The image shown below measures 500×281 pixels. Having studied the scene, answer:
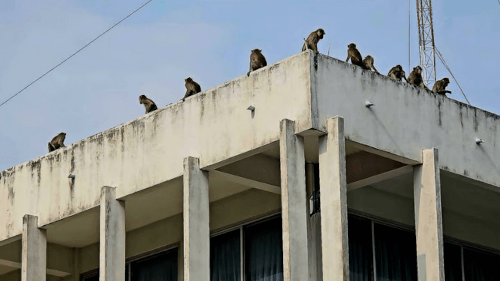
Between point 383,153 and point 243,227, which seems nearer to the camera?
point 383,153

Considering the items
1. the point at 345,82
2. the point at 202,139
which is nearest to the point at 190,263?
the point at 202,139

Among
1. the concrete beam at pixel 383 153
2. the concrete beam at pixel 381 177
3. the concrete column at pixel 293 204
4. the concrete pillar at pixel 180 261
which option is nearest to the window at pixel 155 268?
the concrete pillar at pixel 180 261

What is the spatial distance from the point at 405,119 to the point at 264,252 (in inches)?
175

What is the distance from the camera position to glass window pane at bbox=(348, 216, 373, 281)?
1145 inches

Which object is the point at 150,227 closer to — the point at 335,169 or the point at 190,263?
the point at 190,263

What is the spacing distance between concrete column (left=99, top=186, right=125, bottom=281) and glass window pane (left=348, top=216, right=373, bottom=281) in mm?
4821

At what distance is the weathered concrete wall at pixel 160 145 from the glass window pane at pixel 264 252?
8.46 ft

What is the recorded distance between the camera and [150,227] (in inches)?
1249

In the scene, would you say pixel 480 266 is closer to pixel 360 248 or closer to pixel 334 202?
pixel 360 248

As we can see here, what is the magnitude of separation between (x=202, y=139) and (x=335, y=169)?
11.3ft

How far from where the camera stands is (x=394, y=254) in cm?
2991

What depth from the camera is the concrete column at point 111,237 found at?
94.6 feet

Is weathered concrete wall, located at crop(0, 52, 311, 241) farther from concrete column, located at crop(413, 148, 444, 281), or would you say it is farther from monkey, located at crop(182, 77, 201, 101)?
concrete column, located at crop(413, 148, 444, 281)

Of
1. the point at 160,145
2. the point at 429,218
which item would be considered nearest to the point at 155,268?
the point at 160,145
